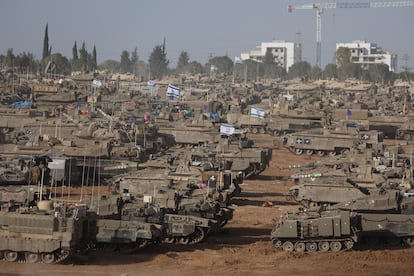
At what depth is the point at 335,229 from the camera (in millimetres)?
24656

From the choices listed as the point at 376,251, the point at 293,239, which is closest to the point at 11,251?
the point at 293,239

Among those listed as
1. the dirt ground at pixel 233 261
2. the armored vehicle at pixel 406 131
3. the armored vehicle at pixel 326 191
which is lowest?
the dirt ground at pixel 233 261

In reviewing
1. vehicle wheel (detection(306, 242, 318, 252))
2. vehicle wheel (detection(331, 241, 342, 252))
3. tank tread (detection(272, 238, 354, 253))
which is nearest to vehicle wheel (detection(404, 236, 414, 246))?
tank tread (detection(272, 238, 354, 253))

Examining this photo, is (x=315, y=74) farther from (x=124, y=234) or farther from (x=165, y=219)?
A: (x=124, y=234)

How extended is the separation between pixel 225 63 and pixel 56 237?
179 m

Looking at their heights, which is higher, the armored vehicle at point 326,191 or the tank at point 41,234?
the armored vehicle at point 326,191

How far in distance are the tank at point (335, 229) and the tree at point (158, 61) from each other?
162 metres

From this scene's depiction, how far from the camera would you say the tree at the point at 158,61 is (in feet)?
616

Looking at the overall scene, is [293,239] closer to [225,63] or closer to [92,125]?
[92,125]

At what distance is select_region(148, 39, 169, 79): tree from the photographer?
616 ft

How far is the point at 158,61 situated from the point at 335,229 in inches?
6563

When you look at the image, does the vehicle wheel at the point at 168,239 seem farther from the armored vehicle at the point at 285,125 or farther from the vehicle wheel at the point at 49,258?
the armored vehicle at the point at 285,125

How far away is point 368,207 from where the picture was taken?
2780 centimetres

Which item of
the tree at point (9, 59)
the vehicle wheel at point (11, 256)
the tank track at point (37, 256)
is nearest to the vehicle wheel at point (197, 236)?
the tank track at point (37, 256)
